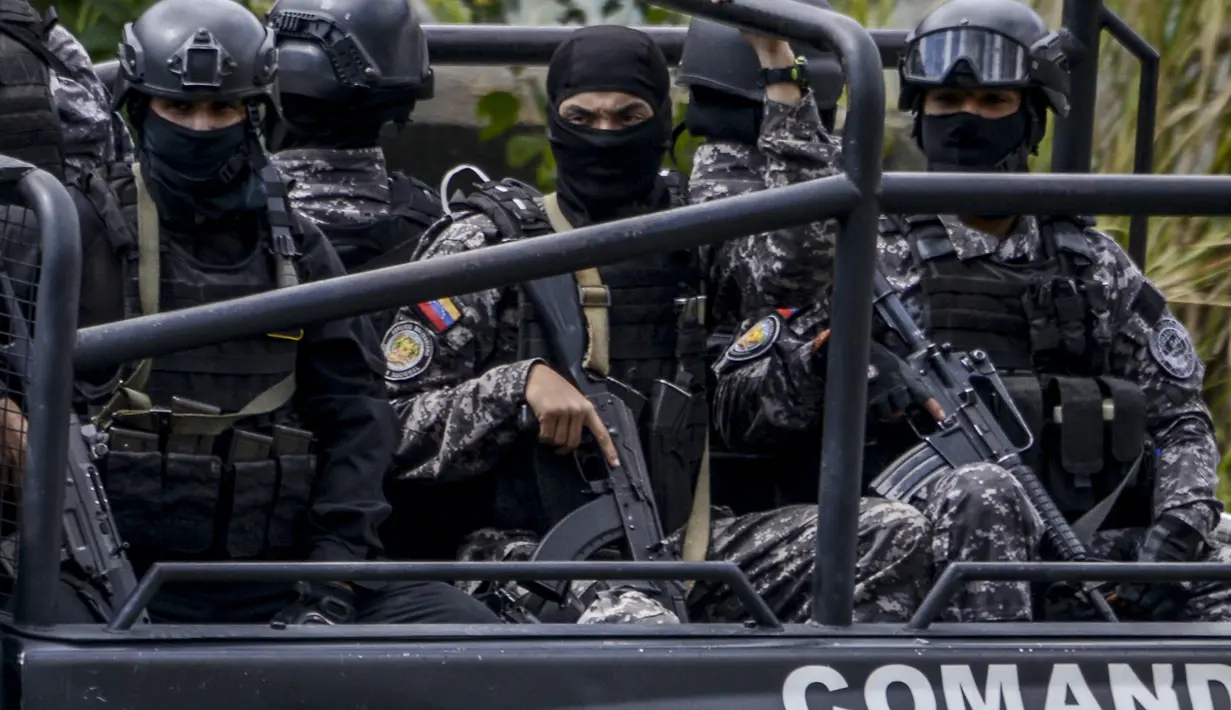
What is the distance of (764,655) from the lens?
2.49 m

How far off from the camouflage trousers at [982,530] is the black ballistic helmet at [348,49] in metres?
1.62

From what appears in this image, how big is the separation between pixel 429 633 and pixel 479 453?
104cm

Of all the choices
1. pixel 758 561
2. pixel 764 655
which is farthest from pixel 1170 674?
pixel 758 561

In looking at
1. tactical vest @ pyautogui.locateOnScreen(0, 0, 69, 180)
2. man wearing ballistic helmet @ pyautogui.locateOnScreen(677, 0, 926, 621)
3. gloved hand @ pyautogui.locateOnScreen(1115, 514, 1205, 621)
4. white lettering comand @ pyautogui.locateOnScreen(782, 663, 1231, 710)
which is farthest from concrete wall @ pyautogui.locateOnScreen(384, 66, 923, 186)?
white lettering comand @ pyautogui.locateOnScreen(782, 663, 1231, 710)

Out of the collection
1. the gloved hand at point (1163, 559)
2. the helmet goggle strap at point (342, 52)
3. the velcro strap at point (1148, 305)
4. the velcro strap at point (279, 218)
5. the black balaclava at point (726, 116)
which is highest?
the helmet goggle strap at point (342, 52)

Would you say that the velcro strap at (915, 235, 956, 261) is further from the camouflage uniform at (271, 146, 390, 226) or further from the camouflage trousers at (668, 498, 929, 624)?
the camouflage uniform at (271, 146, 390, 226)

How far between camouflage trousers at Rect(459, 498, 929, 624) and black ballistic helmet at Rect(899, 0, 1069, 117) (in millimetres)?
841

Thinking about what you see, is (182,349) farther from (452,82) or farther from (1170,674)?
(452,82)

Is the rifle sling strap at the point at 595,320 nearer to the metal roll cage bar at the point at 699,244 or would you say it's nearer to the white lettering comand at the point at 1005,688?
the metal roll cage bar at the point at 699,244

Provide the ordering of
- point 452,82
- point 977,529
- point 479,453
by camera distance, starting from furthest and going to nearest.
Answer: point 452,82 → point 479,453 → point 977,529

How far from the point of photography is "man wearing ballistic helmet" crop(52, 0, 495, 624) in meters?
3.22

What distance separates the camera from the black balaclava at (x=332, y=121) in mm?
4473

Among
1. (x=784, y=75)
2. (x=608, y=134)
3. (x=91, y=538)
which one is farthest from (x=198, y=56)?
(x=784, y=75)

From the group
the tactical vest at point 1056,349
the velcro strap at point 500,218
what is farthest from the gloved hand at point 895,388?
the velcro strap at point 500,218
